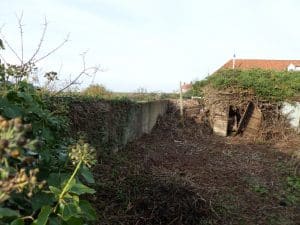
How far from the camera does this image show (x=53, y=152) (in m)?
2.36

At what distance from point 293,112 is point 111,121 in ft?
27.4

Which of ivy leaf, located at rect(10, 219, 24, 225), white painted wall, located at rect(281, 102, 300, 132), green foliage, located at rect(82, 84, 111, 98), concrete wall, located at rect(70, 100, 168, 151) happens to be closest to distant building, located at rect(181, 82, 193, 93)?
white painted wall, located at rect(281, 102, 300, 132)

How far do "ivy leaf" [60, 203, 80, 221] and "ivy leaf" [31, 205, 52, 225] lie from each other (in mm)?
54

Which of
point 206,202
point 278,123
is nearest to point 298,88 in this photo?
point 278,123

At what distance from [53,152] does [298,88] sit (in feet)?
42.1

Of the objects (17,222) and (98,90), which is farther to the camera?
(98,90)

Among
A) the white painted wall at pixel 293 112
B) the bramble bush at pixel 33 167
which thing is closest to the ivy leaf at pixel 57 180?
the bramble bush at pixel 33 167

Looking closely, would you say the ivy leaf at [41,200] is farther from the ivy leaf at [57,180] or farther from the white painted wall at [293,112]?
the white painted wall at [293,112]

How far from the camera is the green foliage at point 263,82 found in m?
13.6

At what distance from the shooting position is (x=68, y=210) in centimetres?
164

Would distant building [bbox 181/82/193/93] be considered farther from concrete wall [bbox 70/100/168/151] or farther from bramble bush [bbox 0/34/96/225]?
bramble bush [bbox 0/34/96/225]

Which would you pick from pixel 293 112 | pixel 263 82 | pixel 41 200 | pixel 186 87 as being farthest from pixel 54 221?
pixel 186 87

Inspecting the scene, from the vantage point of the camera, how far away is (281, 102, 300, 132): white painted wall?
1345 cm

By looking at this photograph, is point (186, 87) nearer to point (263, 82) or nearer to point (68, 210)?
point (263, 82)
